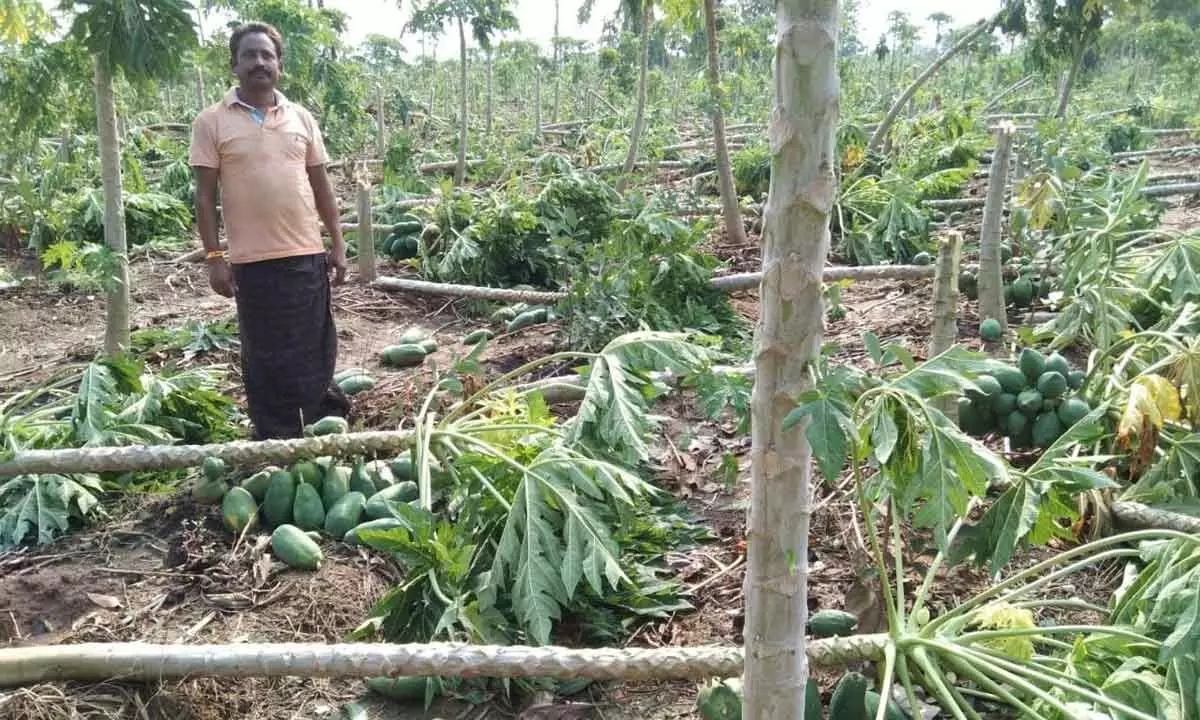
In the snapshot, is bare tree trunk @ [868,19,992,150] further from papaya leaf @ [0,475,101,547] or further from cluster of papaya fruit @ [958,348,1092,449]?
papaya leaf @ [0,475,101,547]

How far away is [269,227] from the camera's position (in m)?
4.27

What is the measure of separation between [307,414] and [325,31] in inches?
336

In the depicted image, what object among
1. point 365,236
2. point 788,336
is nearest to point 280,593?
point 788,336

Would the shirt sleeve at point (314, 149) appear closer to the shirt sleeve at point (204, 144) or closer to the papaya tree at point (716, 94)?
the shirt sleeve at point (204, 144)

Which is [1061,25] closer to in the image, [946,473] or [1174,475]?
[1174,475]

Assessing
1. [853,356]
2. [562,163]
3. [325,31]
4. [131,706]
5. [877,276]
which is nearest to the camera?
[131,706]

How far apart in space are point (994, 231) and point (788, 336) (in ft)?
11.2

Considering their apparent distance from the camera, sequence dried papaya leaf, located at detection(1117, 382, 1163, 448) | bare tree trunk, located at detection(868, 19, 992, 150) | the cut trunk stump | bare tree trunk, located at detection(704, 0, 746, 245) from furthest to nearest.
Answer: bare tree trunk, located at detection(868, 19, 992, 150)
bare tree trunk, located at detection(704, 0, 746, 245)
the cut trunk stump
dried papaya leaf, located at detection(1117, 382, 1163, 448)

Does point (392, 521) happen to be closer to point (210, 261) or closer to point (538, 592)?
point (538, 592)

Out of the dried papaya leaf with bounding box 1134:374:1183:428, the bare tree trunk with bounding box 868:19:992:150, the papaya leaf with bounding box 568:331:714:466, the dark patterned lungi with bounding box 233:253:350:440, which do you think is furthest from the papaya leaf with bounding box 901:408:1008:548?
the bare tree trunk with bounding box 868:19:992:150

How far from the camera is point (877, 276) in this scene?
22.2 feet

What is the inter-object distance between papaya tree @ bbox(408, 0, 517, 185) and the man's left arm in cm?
904

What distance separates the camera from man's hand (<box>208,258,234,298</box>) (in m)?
4.35

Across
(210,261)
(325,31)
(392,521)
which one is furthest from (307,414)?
(325,31)
